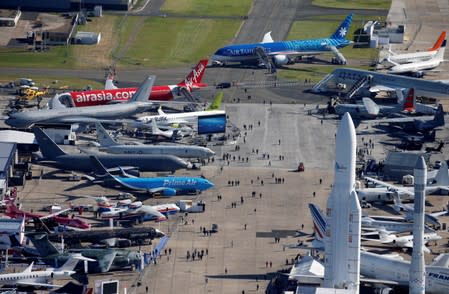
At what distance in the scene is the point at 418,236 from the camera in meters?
196

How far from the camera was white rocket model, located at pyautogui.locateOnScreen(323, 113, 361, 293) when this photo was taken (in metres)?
191

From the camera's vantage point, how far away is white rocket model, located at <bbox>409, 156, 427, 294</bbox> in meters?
194

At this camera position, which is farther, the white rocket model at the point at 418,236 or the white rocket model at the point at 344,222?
the white rocket model at the point at 418,236

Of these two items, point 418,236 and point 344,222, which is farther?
point 418,236

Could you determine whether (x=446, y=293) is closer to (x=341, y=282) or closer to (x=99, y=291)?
(x=341, y=282)

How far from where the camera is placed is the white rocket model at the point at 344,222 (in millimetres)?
191250

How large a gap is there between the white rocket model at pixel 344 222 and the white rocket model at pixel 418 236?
23.6ft

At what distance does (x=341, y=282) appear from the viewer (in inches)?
7628

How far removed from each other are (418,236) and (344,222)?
950cm

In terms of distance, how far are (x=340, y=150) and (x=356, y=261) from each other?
42.6ft

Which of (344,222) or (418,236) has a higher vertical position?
(344,222)

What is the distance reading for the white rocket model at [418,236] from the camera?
194500 millimetres

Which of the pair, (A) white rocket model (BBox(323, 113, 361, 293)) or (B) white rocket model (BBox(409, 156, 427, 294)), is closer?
(A) white rocket model (BBox(323, 113, 361, 293))

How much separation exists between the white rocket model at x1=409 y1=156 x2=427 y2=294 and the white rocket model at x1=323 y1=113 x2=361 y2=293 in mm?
7191
